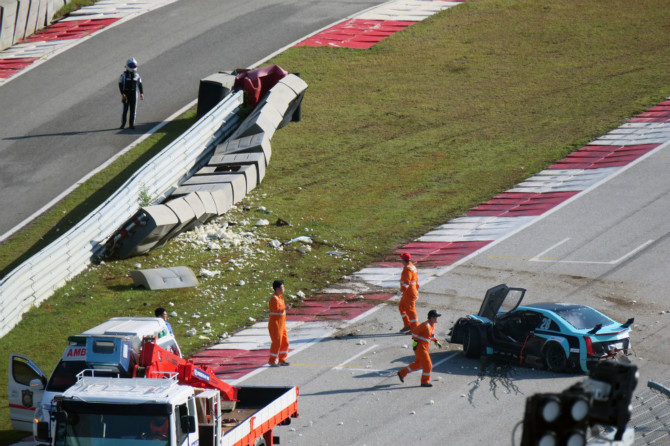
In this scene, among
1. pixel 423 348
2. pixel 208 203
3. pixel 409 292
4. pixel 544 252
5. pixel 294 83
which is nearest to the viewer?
pixel 423 348

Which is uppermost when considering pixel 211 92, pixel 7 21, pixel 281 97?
pixel 7 21

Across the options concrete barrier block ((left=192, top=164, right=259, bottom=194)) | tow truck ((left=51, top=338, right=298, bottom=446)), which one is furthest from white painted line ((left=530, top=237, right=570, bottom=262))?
tow truck ((left=51, top=338, right=298, bottom=446))

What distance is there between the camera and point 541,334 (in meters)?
16.9

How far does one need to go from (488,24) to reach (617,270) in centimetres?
2154

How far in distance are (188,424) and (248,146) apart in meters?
17.3

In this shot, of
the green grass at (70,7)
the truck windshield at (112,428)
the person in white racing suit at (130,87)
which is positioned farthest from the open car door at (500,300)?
the green grass at (70,7)

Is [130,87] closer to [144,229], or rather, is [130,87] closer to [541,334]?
[144,229]

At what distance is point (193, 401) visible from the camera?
36.4ft

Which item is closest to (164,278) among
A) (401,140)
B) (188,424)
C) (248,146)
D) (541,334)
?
(248,146)

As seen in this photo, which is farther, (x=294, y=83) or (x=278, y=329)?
(x=294, y=83)

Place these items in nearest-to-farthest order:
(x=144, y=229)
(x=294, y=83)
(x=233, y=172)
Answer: (x=144, y=229) → (x=233, y=172) → (x=294, y=83)

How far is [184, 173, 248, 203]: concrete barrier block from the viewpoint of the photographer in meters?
25.6

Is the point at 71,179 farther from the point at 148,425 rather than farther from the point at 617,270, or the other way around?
the point at 148,425

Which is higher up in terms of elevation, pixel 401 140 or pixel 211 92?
pixel 211 92
